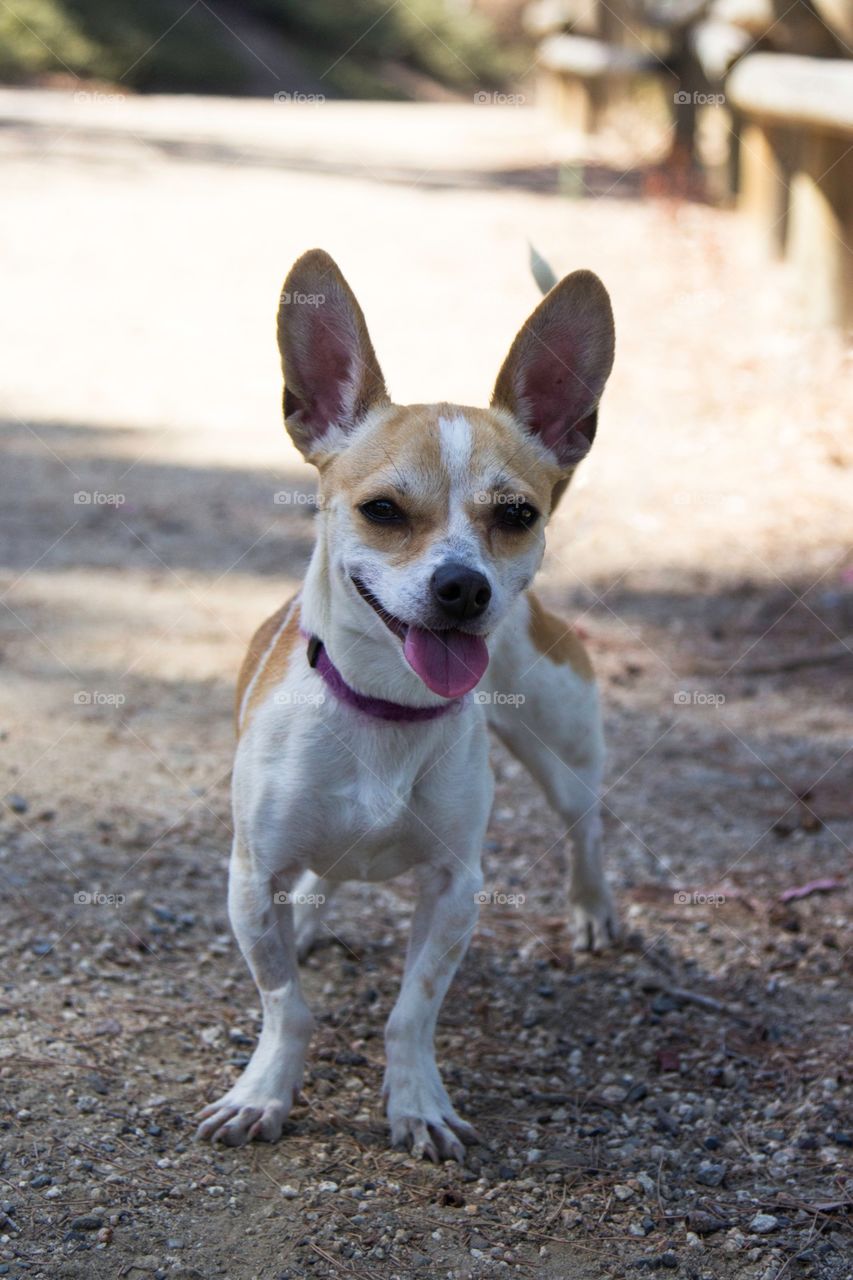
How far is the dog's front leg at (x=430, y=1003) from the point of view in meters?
3.20

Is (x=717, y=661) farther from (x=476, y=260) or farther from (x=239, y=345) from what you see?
(x=476, y=260)

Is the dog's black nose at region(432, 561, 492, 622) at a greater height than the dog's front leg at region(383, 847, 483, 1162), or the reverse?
the dog's black nose at region(432, 561, 492, 622)

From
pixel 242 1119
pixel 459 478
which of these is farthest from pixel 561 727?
pixel 242 1119

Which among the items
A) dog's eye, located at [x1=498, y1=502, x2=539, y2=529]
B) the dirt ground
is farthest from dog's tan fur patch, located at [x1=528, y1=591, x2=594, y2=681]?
the dirt ground

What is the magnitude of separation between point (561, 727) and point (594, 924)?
62 cm

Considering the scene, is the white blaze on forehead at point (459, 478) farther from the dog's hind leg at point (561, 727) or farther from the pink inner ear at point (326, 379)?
the dog's hind leg at point (561, 727)

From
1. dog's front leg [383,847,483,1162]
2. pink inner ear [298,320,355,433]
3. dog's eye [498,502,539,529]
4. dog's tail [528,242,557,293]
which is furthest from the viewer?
dog's tail [528,242,557,293]

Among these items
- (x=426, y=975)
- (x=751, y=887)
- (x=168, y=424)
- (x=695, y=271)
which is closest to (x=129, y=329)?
(x=168, y=424)

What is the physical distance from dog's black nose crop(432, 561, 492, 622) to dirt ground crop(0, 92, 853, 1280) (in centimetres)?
120

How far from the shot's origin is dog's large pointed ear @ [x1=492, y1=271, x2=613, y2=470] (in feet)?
10.7

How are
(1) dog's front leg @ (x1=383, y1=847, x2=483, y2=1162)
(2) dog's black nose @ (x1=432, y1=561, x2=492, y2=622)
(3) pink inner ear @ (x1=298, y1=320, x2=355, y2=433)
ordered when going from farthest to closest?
(3) pink inner ear @ (x1=298, y1=320, x2=355, y2=433) < (1) dog's front leg @ (x1=383, y1=847, x2=483, y2=1162) < (2) dog's black nose @ (x1=432, y1=561, x2=492, y2=622)

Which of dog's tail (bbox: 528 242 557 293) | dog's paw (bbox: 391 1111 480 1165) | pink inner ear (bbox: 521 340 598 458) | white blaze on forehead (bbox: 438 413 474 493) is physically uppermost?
dog's tail (bbox: 528 242 557 293)

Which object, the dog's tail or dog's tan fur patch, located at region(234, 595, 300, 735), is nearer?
dog's tan fur patch, located at region(234, 595, 300, 735)

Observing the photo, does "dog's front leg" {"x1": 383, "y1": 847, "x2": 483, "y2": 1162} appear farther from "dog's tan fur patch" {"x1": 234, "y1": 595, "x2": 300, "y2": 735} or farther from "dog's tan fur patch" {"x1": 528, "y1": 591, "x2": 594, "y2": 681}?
"dog's tan fur patch" {"x1": 528, "y1": 591, "x2": 594, "y2": 681}
